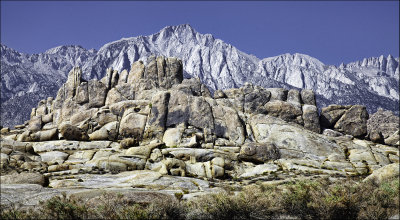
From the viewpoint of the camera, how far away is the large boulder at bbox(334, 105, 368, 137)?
72.2m

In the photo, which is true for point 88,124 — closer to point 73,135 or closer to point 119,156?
point 73,135

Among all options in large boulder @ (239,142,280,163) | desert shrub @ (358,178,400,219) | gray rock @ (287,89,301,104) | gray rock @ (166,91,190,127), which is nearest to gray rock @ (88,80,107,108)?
gray rock @ (166,91,190,127)

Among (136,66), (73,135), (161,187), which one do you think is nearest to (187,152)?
(161,187)

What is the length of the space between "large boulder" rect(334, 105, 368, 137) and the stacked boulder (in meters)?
0.23

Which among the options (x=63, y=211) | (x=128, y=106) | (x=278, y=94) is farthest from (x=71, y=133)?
(x=278, y=94)

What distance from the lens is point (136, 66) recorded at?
87188 millimetres

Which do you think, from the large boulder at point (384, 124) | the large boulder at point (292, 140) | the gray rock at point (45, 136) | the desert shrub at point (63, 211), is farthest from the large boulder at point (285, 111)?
the large boulder at point (384, 124)

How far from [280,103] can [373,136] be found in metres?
24.6

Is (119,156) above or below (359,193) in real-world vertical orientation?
above

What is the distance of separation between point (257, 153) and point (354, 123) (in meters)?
36.0

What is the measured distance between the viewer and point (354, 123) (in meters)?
72.9

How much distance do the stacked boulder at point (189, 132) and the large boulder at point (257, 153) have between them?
18 cm

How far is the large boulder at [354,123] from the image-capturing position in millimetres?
72188

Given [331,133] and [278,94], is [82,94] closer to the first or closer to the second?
[278,94]
